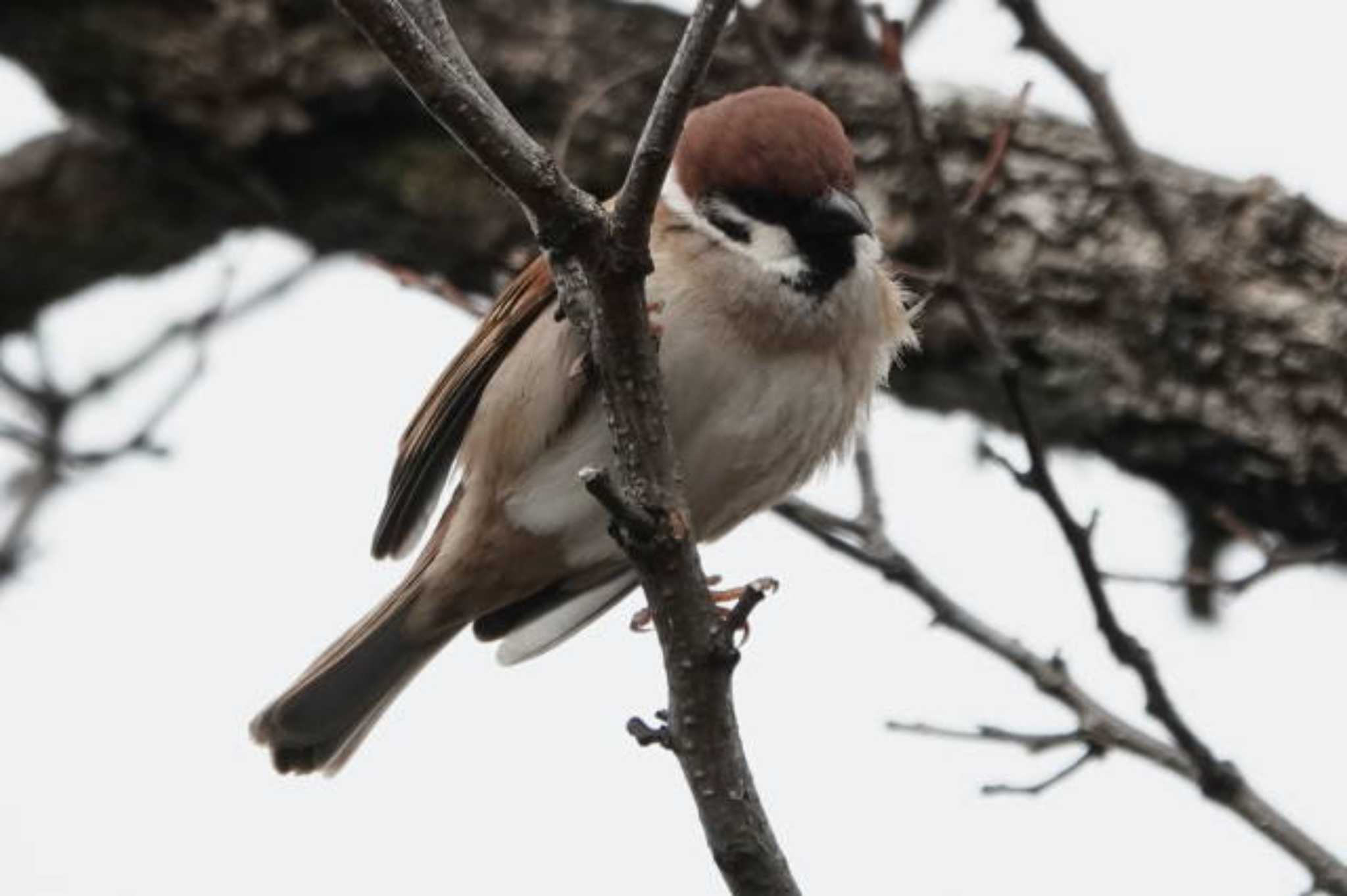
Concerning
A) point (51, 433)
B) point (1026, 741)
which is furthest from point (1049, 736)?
point (51, 433)

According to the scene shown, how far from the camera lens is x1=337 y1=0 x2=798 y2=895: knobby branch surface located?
8.89 ft

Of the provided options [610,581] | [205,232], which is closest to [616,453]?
[610,581]

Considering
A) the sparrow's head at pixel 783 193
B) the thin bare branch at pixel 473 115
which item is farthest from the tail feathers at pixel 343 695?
the thin bare branch at pixel 473 115

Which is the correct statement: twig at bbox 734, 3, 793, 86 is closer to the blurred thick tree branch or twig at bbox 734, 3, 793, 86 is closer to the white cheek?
the blurred thick tree branch

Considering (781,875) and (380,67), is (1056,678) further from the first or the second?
(380,67)

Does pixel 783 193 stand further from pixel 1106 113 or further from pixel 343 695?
pixel 343 695

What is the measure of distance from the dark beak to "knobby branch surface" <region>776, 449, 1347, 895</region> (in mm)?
505

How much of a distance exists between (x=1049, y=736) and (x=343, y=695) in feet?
4.81

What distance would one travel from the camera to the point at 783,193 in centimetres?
395

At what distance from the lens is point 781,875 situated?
117 inches

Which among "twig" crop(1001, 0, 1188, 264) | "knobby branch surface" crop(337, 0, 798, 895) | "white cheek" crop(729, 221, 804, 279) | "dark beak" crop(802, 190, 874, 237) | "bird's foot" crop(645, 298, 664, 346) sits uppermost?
"twig" crop(1001, 0, 1188, 264)

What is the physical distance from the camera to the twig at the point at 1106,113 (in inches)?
A: 157

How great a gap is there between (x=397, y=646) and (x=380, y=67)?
1.73m

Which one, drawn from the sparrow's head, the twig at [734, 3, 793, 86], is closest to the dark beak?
the sparrow's head
